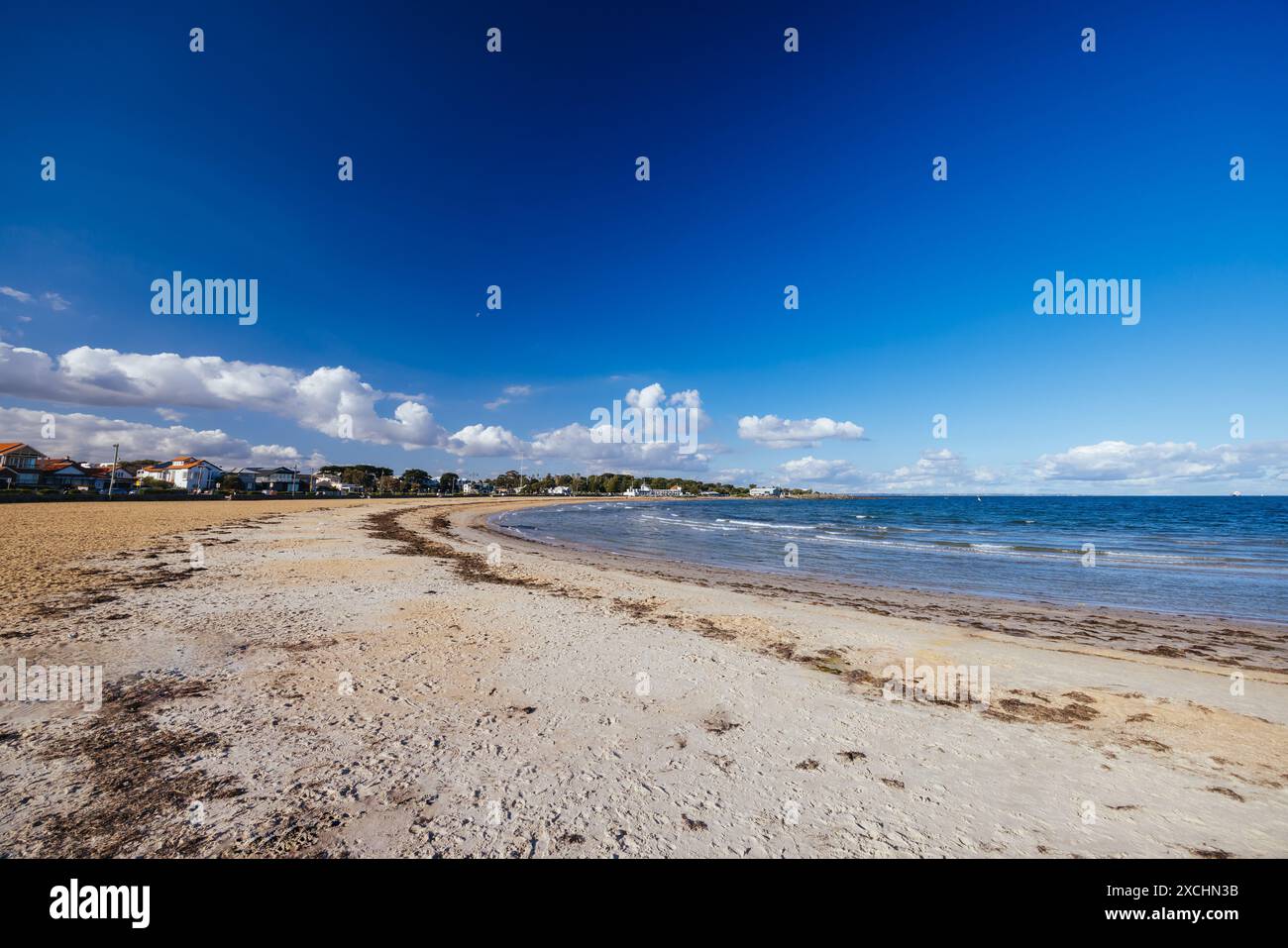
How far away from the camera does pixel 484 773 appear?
16.2 feet

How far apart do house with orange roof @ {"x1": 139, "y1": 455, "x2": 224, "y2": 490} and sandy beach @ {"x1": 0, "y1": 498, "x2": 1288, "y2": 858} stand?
133981 mm

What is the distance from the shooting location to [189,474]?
366 feet

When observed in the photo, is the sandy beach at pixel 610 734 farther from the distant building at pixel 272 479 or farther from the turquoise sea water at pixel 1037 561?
the distant building at pixel 272 479

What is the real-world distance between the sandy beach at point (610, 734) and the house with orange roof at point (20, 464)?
10407 cm

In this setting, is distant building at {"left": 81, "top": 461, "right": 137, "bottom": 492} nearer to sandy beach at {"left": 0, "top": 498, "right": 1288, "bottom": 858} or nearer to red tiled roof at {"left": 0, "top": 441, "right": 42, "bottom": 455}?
red tiled roof at {"left": 0, "top": 441, "right": 42, "bottom": 455}

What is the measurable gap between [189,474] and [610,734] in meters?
150

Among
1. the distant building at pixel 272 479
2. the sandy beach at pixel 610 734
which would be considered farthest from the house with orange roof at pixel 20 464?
the sandy beach at pixel 610 734

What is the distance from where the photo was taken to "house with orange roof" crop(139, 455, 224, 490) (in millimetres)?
111375

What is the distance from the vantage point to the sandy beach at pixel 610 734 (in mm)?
4086

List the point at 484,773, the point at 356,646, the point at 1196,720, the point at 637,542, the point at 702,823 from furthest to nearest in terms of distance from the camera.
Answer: the point at 637,542 < the point at 356,646 < the point at 1196,720 < the point at 484,773 < the point at 702,823

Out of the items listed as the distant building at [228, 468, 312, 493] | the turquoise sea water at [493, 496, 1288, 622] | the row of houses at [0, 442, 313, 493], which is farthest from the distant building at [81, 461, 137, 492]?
the turquoise sea water at [493, 496, 1288, 622]
